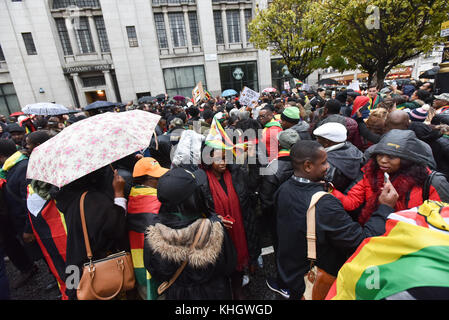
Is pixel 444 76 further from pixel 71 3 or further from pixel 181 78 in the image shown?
pixel 71 3

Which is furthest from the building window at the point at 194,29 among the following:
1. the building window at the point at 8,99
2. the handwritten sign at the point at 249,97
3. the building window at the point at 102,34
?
the handwritten sign at the point at 249,97

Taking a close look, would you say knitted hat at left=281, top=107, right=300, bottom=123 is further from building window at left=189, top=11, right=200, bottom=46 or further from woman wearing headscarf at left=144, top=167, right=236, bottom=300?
building window at left=189, top=11, right=200, bottom=46

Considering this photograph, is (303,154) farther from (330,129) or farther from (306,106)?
(306,106)

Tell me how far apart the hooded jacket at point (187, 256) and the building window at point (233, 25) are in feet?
83.4

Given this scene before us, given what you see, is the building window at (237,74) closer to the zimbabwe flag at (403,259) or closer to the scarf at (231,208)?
the scarf at (231,208)

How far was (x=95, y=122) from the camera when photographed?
6.70 ft

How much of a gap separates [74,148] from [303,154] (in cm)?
189

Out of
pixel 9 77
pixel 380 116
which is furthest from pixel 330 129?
pixel 9 77

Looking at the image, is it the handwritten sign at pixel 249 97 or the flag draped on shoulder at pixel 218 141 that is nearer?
the flag draped on shoulder at pixel 218 141

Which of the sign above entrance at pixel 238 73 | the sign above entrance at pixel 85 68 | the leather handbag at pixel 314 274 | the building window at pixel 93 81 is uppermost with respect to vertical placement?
the sign above entrance at pixel 85 68

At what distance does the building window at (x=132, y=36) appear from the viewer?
20.8 meters

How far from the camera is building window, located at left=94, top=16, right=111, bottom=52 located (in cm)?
2075

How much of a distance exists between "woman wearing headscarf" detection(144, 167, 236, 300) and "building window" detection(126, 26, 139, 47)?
78.3 feet

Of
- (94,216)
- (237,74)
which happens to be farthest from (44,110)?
(237,74)
